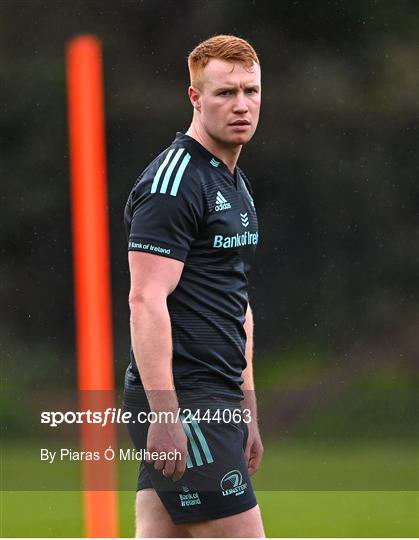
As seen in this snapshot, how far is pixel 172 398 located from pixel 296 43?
4.60 m

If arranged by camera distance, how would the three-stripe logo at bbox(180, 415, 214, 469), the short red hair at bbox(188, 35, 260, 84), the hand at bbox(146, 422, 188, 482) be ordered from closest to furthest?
the hand at bbox(146, 422, 188, 482) < the three-stripe logo at bbox(180, 415, 214, 469) < the short red hair at bbox(188, 35, 260, 84)

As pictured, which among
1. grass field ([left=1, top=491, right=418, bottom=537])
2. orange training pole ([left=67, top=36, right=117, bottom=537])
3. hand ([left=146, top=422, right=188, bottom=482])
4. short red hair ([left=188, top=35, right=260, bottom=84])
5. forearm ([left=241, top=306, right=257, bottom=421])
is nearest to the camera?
hand ([left=146, top=422, right=188, bottom=482])

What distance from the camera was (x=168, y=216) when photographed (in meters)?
2.58

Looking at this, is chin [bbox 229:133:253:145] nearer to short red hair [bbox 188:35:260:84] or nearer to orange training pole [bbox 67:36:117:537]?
short red hair [bbox 188:35:260:84]

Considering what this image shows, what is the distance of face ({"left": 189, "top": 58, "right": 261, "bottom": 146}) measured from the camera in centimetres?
270

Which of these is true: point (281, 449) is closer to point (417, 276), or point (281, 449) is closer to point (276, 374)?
point (276, 374)

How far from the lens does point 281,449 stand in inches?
255

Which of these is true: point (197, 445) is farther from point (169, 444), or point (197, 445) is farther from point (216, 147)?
point (216, 147)

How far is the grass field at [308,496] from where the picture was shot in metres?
4.37

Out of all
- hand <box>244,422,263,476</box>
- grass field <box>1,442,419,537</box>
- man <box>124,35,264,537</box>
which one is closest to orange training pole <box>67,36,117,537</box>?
grass field <box>1,442,419,537</box>

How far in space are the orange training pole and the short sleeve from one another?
10.0 feet

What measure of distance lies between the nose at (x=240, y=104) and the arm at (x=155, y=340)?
0.38 meters

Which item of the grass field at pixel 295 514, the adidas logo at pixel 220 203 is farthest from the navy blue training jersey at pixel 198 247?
the grass field at pixel 295 514

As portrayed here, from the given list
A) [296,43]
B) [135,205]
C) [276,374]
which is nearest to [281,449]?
[276,374]
